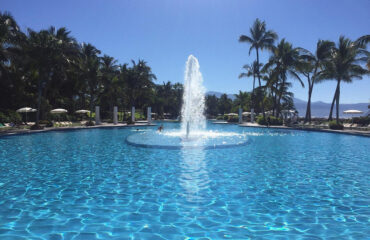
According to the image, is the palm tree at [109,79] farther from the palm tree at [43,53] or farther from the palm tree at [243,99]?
the palm tree at [243,99]

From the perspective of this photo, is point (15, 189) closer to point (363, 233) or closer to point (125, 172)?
point (125, 172)

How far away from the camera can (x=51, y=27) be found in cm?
3612

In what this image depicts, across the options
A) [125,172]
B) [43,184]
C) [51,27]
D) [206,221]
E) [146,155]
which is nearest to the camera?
[206,221]

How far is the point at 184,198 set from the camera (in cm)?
647

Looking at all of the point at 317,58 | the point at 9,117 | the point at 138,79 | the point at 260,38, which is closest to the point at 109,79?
the point at 138,79

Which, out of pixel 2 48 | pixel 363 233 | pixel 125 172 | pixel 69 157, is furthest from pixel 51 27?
pixel 363 233

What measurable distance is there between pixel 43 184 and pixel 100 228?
13.4 feet

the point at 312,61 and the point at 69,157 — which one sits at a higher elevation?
the point at 312,61

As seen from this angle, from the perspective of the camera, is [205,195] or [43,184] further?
[43,184]

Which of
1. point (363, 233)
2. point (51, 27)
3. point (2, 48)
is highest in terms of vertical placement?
point (51, 27)

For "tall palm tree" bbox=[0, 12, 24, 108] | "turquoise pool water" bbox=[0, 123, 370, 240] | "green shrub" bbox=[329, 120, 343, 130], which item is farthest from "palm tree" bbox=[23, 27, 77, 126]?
"green shrub" bbox=[329, 120, 343, 130]

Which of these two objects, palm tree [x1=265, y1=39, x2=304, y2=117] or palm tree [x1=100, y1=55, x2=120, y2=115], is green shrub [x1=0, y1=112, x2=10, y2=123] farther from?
palm tree [x1=265, y1=39, x2=304, y2=117]

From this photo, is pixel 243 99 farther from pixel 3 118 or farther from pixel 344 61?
pixel 3 118

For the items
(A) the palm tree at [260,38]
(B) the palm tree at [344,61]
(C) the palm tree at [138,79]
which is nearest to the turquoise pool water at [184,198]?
(B) the palm tree at [344,61]
